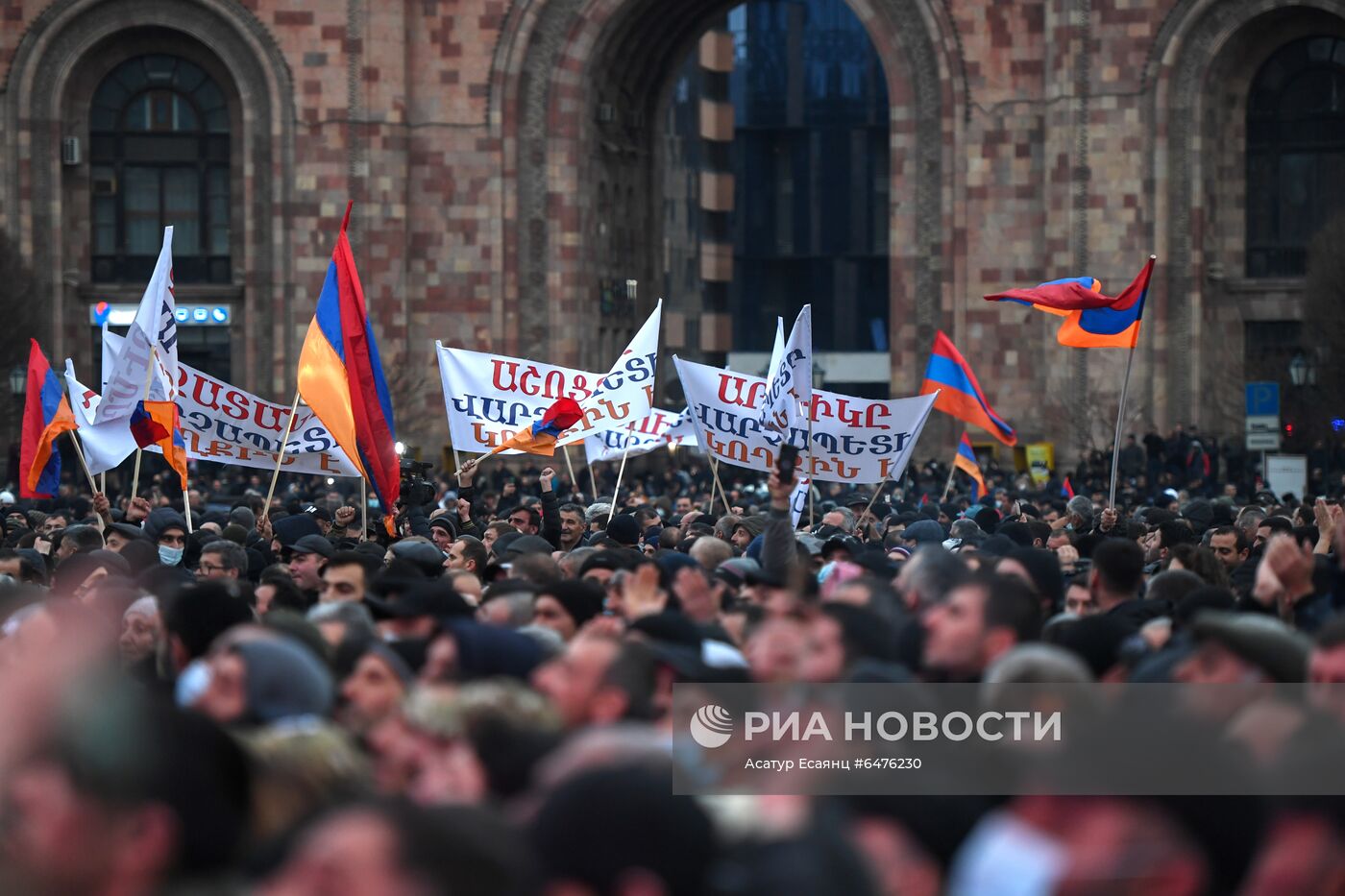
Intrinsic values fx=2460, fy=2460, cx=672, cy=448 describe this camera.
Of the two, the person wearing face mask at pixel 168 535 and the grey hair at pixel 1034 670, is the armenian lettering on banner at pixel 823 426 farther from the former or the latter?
the grey hair at pixel 1034 670

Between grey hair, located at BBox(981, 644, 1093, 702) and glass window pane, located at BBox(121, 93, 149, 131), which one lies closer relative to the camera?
grey hair, located at BBox(981, 644, 1093, 702)

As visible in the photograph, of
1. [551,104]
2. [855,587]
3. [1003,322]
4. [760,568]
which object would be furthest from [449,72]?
[855,587]

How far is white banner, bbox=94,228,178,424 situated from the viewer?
20.0 m

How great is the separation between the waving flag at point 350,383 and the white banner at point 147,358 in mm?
1759

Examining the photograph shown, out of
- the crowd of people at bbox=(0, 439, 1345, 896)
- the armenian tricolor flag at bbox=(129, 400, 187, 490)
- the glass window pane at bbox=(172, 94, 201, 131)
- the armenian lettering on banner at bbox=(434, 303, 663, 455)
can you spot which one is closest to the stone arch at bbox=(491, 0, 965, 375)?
the glass window pane at bbox=(172, 94, 201, 131)

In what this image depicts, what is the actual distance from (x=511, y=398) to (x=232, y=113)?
25053 mm

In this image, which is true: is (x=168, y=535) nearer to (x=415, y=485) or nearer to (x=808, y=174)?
(x=415, y=485)

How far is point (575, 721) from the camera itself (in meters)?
7.23

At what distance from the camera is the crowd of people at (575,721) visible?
5.46 m

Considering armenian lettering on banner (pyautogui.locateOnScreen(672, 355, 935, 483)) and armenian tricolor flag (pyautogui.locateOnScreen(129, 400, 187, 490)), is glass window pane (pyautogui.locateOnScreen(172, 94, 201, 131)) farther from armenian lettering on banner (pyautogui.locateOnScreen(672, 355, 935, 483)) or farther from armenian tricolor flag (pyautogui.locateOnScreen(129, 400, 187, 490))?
armenian lettering on banner (pyautogui.locateOnScreen(672, 355, 935, 483))

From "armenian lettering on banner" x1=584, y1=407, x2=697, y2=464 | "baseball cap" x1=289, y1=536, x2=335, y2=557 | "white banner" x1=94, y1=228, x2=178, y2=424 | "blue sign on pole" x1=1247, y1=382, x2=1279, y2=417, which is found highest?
"white banner" x1=94, y1=228, x2=178, y2=424

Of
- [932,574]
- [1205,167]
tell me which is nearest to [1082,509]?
[932,574]

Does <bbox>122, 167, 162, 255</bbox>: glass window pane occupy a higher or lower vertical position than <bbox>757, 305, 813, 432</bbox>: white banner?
higher

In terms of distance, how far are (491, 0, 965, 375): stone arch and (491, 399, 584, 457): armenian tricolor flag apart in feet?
76.1
